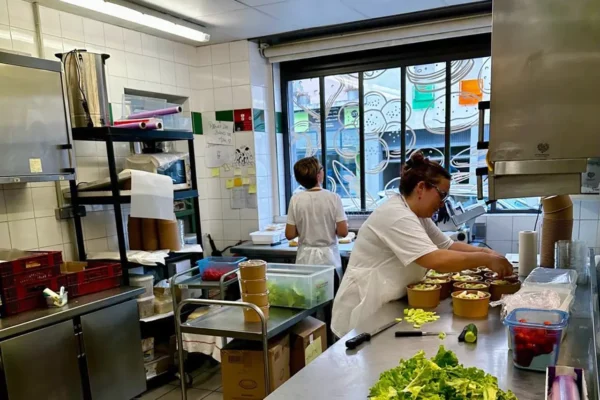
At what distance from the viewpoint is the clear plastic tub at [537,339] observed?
1213 millimetres

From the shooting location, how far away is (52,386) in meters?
2.34

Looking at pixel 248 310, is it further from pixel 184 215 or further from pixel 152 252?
pixel 184 215

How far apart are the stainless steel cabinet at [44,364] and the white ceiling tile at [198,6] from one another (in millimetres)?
2117

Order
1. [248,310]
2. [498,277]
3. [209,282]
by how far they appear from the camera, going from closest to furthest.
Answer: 1. [498,277]
2. [248,310]
3. [209,282]

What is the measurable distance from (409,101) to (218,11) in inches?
71.0

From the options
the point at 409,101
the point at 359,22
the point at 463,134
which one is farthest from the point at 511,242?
the point at 359,22

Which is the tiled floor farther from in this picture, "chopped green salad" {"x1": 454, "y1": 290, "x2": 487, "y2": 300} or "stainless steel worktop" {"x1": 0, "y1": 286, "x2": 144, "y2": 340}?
"chopped green salad" {"x1": 454, "y1": 290, "x2": 487, "y2": 300}

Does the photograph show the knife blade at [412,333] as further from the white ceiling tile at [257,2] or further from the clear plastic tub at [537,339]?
the white ceiling tile at [257,2]

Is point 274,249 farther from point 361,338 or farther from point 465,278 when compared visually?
point 361,338

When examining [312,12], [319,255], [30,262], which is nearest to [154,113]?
[30,262]

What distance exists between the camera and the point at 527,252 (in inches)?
Result: 86.3

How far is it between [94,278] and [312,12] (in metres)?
2.41

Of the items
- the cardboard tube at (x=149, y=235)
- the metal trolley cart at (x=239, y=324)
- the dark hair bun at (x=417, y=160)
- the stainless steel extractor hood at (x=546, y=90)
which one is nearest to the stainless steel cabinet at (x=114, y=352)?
the cardboard tube at (x=149, y=235)

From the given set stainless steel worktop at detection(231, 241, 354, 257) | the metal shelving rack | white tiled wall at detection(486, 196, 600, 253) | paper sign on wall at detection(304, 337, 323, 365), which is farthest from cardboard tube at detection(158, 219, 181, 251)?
white tiled wall at detection(486, 196, 600, 253)
